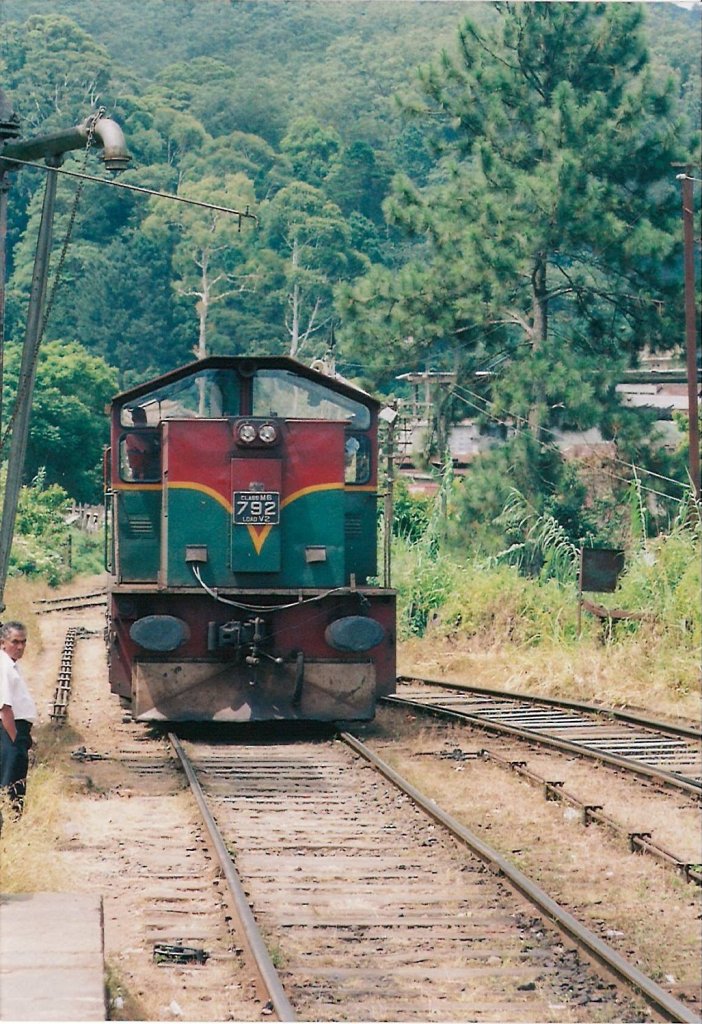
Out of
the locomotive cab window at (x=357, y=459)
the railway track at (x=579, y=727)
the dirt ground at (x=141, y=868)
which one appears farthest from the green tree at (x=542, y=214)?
the locomotive cab window at (x=357, y=459)

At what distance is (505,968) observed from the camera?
7457 millimetres

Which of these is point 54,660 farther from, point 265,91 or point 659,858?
point 265,91

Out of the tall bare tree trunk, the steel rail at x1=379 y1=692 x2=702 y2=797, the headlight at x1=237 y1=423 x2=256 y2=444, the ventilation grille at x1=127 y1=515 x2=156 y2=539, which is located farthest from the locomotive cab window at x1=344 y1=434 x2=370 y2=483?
the tall bare tree trunk

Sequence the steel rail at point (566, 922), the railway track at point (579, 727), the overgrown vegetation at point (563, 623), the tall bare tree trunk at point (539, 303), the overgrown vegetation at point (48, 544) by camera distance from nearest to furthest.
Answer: the steel rail at point (566, 922), the railway track at point (579, 727), the overgrown vegetation at point (563, 623), the tall bare tree trunk at point (539, 303), the overgrown vegetation at point (48, 544)

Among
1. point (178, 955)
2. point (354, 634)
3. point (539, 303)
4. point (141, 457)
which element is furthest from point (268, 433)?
point (539, 303)

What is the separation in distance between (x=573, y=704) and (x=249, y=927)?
9854 millimetres

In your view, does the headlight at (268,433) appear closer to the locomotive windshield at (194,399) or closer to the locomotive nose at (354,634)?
the locomotive windshield at (194,399)

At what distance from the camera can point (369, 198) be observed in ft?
236

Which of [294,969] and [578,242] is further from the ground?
[578,242]

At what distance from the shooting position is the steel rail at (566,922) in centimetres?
692

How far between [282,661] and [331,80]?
91.7m

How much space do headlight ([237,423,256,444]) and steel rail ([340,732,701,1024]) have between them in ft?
11.8

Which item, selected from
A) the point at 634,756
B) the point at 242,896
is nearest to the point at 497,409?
the point at 634,756

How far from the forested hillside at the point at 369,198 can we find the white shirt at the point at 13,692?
11.0 m
